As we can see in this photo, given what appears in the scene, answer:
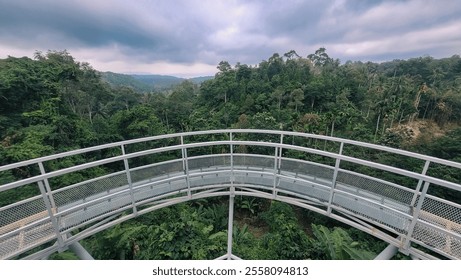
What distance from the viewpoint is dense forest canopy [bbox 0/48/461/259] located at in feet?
32.2

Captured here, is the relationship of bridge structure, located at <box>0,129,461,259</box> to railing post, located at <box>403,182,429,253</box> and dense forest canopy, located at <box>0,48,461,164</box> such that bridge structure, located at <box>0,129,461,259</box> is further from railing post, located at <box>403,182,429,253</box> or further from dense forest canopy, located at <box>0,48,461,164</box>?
dense forest canopy, located at <box>0,48,461,164</box>

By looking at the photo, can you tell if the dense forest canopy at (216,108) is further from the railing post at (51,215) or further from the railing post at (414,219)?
the railing post at (414,219)

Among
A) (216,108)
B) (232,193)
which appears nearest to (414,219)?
(232,193)

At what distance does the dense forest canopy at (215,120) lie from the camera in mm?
9820

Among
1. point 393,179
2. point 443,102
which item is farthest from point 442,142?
point 443,102

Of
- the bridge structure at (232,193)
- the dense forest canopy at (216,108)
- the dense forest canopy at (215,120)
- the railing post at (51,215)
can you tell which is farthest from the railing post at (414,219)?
the dense forest canopy at (216,108)

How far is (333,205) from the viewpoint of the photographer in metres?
4.43

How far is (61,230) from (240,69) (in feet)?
147

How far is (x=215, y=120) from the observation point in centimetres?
2744

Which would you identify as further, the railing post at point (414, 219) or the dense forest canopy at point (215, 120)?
the dense forest canopy at point (215, 120)

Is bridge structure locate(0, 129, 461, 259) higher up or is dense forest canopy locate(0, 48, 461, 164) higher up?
bridge structure locate(0, 129, 461, 259)

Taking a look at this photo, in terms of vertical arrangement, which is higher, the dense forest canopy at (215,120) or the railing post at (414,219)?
the railing post at (414,219)

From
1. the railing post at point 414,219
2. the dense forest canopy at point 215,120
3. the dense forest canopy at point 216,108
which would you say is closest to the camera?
the railing post at point 414,219

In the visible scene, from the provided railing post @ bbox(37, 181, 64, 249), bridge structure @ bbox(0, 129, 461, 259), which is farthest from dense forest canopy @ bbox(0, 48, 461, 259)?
railing post @ bbox(37, 181, 64, 249)
